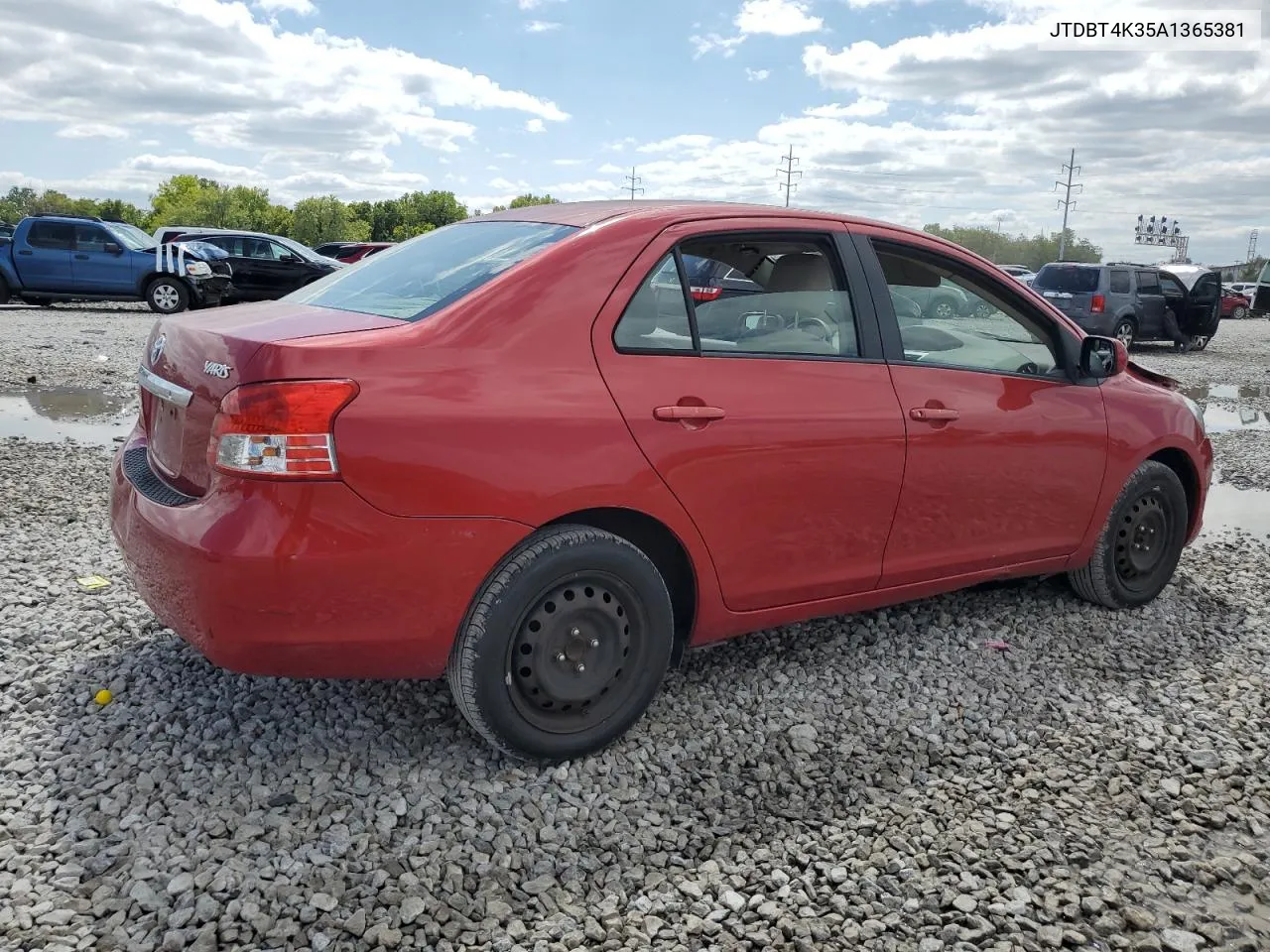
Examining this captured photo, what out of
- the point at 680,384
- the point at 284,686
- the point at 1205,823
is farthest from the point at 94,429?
the point at 1205,823

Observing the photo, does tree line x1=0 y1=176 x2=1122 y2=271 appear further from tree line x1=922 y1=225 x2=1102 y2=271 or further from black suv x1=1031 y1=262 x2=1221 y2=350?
black suv x1=1031 y1=262 x2=1221 y2=350

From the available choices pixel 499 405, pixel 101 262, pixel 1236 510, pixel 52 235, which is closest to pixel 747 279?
pixel 499 405

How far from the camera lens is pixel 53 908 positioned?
247cm

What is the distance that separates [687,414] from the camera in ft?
10.5

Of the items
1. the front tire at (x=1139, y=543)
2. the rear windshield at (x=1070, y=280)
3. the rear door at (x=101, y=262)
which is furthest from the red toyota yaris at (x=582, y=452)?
the rear door at (x=101, y=262)

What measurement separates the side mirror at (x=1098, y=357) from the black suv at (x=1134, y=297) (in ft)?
49.3

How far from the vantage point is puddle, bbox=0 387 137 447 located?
26.6ft

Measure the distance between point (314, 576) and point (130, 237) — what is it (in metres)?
19.3

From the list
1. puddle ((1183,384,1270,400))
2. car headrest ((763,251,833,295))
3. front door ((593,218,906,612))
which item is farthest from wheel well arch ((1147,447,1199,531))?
puddle ((1183,384,1270,400))

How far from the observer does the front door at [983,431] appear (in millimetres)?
3822

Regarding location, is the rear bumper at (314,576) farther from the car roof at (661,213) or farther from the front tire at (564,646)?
the car roof at (661,213)

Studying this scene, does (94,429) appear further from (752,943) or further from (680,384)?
(752,943)

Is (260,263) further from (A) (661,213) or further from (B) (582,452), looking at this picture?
(B) (582,452)

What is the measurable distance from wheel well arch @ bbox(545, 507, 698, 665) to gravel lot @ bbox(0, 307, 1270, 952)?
15.3 inches
